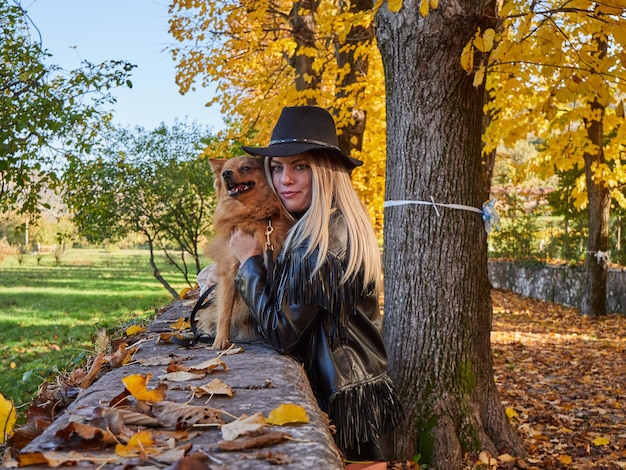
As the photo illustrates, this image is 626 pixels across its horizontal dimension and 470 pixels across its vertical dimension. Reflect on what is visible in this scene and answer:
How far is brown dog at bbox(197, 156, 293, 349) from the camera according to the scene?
341cm

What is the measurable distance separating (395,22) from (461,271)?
7.04 ft

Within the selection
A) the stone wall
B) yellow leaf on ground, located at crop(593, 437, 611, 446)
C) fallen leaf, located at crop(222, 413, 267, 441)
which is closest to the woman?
fallen leaf, located at crop(222, 413, 267, 441)

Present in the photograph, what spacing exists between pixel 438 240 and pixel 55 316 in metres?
14.5

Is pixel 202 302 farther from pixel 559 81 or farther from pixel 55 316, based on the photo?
pixel 55 316

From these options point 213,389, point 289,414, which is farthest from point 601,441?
point 289,414

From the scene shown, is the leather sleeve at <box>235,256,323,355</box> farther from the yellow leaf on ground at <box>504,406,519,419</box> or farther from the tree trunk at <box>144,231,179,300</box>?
the tree trunk at <box>144,231,179,300</box>

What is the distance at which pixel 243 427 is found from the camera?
165cm

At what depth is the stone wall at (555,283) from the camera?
16406mm

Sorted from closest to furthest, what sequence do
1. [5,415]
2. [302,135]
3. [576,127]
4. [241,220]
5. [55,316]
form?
[5,415] < [302,135] < [241,220] < [576,127] < [55,316]

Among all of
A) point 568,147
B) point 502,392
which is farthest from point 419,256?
point 568,147

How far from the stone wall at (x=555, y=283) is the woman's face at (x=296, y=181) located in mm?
14999

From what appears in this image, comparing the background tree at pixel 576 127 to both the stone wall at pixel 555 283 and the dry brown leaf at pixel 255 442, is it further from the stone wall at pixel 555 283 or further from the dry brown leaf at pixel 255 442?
the dry brown leaf at pixel 255 442

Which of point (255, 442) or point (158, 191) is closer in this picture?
point (255, 442)

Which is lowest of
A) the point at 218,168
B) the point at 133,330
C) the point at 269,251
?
the point at 133,330
